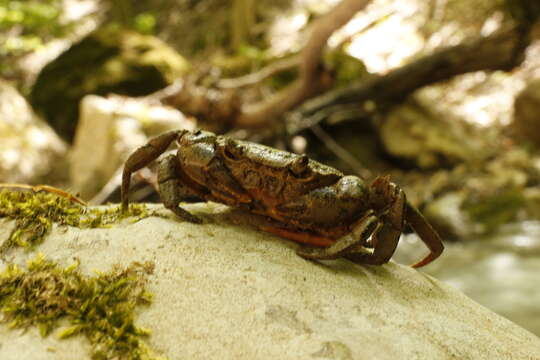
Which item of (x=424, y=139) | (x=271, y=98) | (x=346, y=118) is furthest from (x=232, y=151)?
(x=424, y=139)

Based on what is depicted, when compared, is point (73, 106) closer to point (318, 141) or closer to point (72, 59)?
point (72, 59)

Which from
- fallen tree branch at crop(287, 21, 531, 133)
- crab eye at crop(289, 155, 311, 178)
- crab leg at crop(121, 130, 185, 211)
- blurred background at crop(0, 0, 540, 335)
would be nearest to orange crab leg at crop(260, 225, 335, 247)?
crab eye at crop(289, 155, 311, 178)

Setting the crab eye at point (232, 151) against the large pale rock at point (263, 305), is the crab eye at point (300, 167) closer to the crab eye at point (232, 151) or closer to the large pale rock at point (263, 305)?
the crab eye at point (232, 151)

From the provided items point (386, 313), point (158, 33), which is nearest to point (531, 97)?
point (386, 313)

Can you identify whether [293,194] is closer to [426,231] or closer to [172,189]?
[172,189]

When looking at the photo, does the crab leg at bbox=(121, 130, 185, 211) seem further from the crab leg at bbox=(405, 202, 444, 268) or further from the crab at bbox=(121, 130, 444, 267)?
the crab leg at bbox=(405, 202, 444, 268)

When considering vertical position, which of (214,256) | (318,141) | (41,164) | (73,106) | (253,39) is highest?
(253,39)
